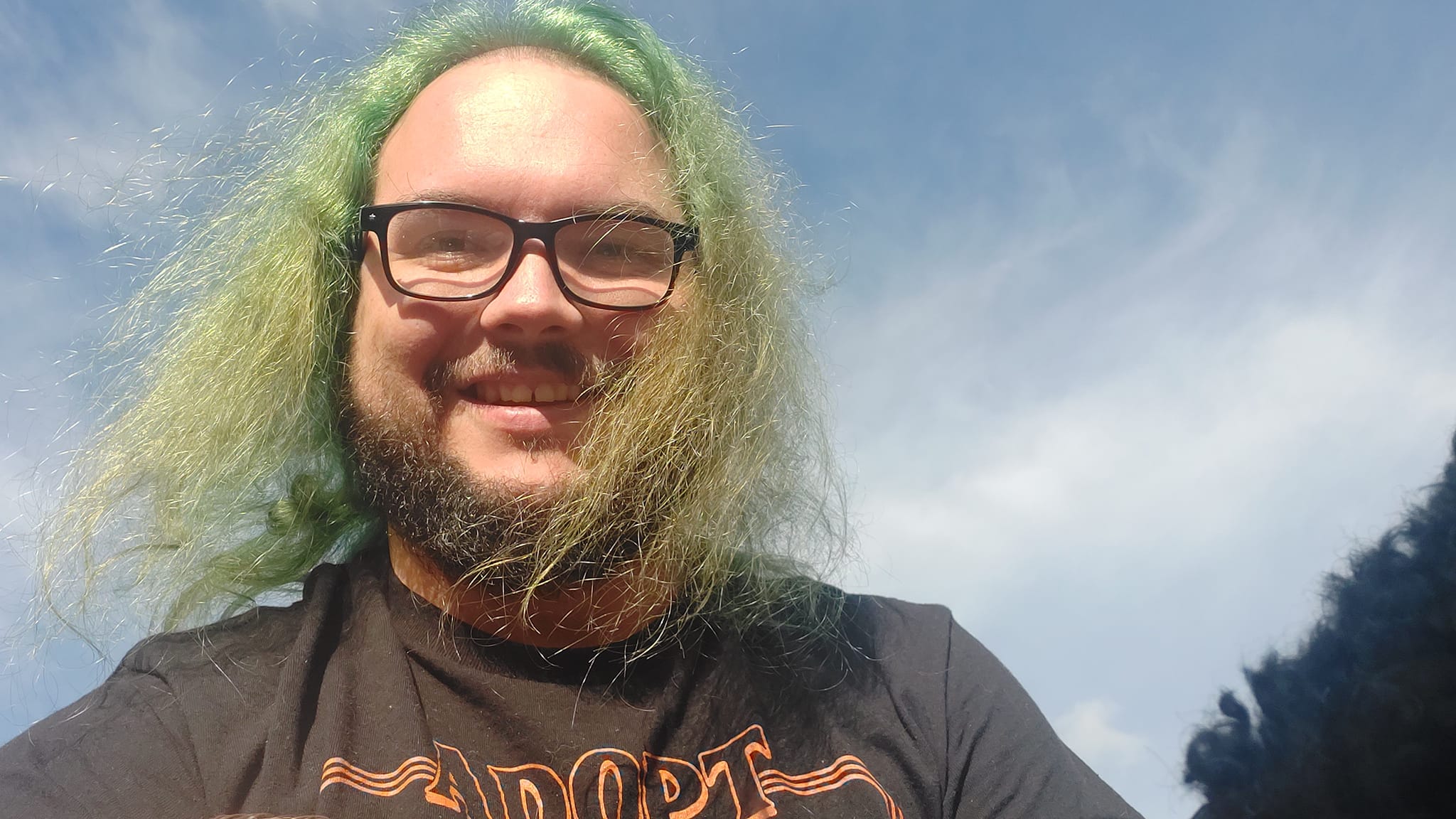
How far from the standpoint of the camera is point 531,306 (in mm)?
1336

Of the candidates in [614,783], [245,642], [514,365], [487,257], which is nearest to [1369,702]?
[614,783]

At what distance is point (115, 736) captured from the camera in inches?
44.1

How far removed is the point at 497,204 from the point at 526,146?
0.39 ft

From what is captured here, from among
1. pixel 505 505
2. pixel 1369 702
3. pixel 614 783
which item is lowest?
pixel 1369 702

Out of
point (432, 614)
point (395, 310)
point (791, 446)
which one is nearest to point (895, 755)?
point (791, 446)

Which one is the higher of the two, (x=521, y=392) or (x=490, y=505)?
(x=521, y=392)

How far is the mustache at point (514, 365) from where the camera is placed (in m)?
1.36

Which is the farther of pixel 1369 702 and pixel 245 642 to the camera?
pixel 245 642

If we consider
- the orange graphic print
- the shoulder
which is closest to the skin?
the shoulder

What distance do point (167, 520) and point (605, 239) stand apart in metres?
0.96

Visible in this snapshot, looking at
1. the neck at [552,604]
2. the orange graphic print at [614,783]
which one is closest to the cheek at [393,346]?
the neck at [552,604]

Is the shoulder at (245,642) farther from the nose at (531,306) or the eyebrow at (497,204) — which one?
the eyebrow at (497,204)

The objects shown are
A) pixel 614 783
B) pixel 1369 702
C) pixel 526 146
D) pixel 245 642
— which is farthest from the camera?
pixel 526 146

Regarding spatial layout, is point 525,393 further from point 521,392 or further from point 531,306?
point 531,306
